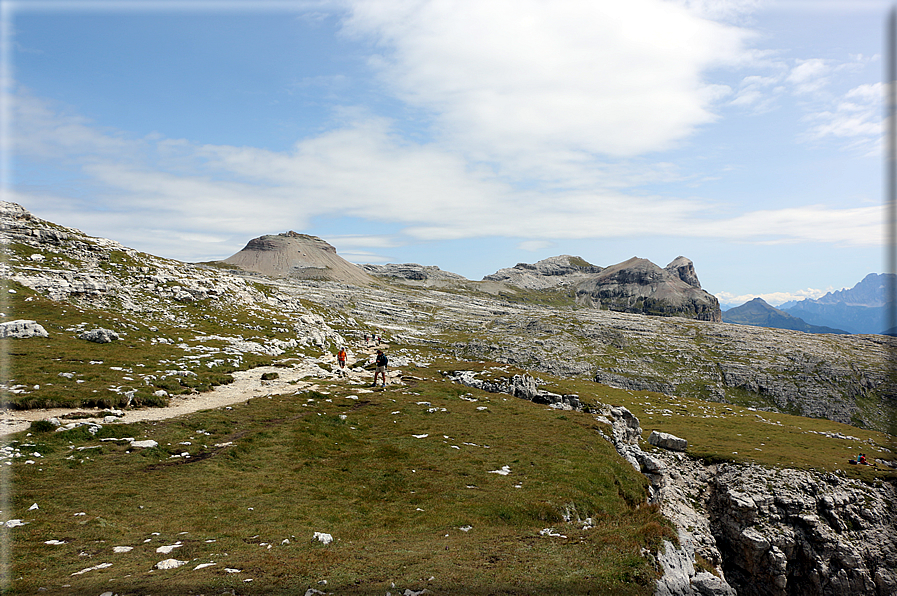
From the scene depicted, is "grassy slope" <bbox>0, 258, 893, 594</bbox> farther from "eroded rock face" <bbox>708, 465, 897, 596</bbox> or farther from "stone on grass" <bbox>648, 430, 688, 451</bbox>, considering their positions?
"stone on grass" <bbox>648, 430, 688, 451</bbox>

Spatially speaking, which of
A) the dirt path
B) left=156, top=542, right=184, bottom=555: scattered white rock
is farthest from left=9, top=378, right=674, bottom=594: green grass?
the dirt path

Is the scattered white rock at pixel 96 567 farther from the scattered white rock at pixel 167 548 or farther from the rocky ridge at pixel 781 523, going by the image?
the rocky ridge at pixel 781 523

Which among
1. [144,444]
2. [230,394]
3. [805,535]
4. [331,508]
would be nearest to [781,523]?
[805,535]

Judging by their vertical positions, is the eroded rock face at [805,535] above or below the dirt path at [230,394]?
below

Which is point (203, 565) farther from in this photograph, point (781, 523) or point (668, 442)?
point (668, 442)

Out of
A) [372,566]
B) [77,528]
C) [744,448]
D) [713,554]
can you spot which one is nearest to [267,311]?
Result: [77,528]

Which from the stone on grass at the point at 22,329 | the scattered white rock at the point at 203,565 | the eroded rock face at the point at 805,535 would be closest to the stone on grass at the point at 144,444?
the scattered white rock at the point at 203,565

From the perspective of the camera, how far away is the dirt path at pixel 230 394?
2336 cm

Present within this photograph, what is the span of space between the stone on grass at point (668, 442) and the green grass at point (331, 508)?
102 feet

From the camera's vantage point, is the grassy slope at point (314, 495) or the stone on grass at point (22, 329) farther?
the stone on grass at point (22, 329)

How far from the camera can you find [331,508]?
65.2ft

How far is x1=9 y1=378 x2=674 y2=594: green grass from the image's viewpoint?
12719 mm

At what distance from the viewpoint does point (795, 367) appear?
7126 inches

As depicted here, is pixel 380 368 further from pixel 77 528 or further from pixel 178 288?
pixel 178 288
